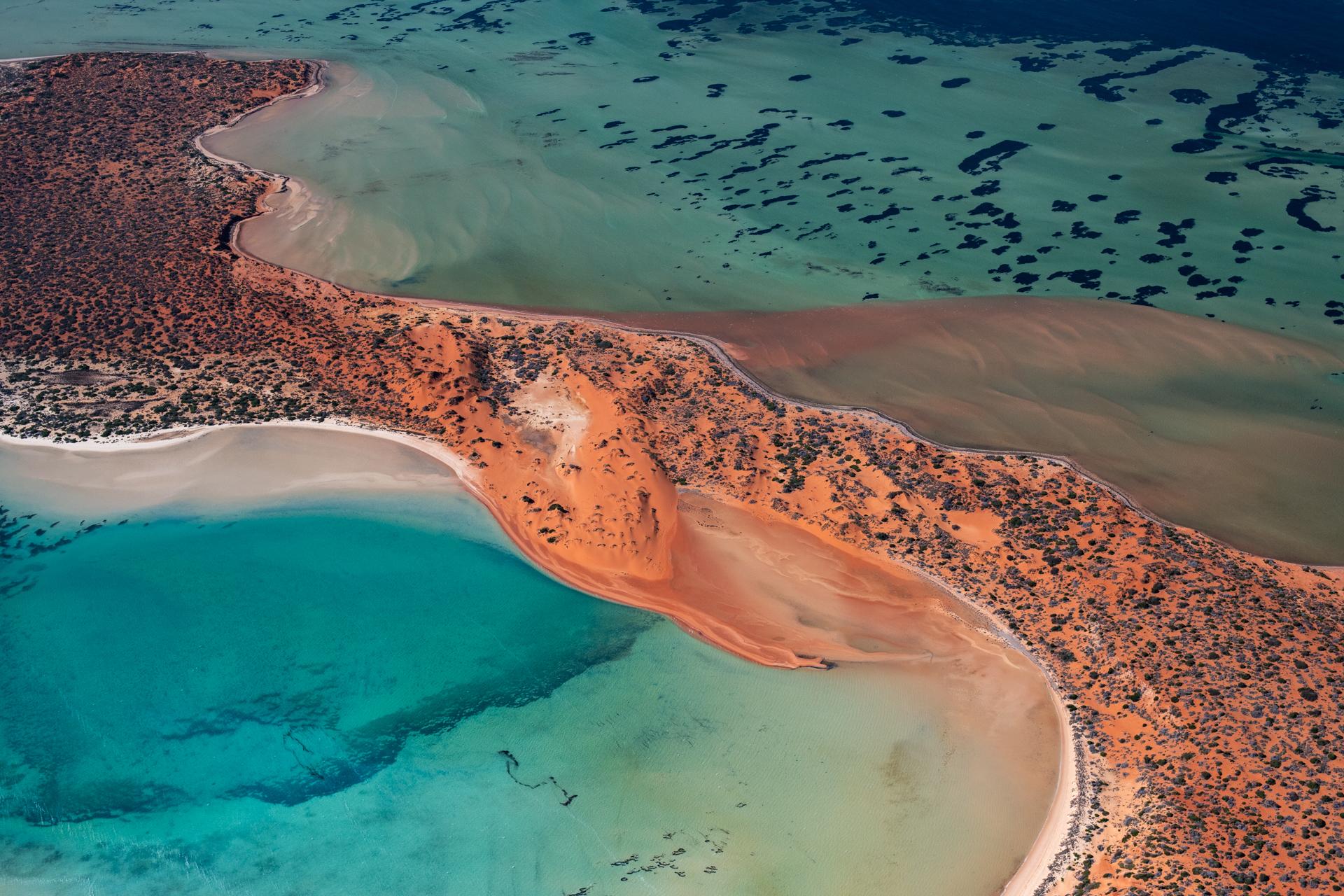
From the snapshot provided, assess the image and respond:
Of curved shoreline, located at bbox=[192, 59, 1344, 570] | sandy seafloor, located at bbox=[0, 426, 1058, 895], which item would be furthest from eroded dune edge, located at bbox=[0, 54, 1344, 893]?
sandy seafloor, located at bbox=[0, 426, 1058, 895]

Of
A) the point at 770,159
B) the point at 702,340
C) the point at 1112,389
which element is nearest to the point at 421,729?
the point at 702,340

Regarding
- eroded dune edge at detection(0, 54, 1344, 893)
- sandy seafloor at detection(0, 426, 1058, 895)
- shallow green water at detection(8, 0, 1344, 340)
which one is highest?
shallow green water at detection(8, 0, 1344, 340)

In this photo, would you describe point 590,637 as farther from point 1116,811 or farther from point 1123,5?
point 1123,5

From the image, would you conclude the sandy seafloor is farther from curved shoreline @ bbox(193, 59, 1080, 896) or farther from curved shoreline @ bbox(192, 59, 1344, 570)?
curved shoreline @ bbox(192, 59, 1344, 570)

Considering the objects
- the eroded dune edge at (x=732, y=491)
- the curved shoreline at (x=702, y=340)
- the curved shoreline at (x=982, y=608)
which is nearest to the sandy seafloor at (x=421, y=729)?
the curved shoreline at (x=982, y=608)

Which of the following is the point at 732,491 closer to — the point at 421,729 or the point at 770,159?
the point at 421,729

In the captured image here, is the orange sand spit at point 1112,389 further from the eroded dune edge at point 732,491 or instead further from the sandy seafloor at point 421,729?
the sandy seafloor at point 421,729

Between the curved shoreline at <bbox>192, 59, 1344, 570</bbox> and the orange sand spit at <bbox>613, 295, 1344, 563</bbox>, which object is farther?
the orange sand spit at <bbox>613, 295, 1344, 563</bbox>
